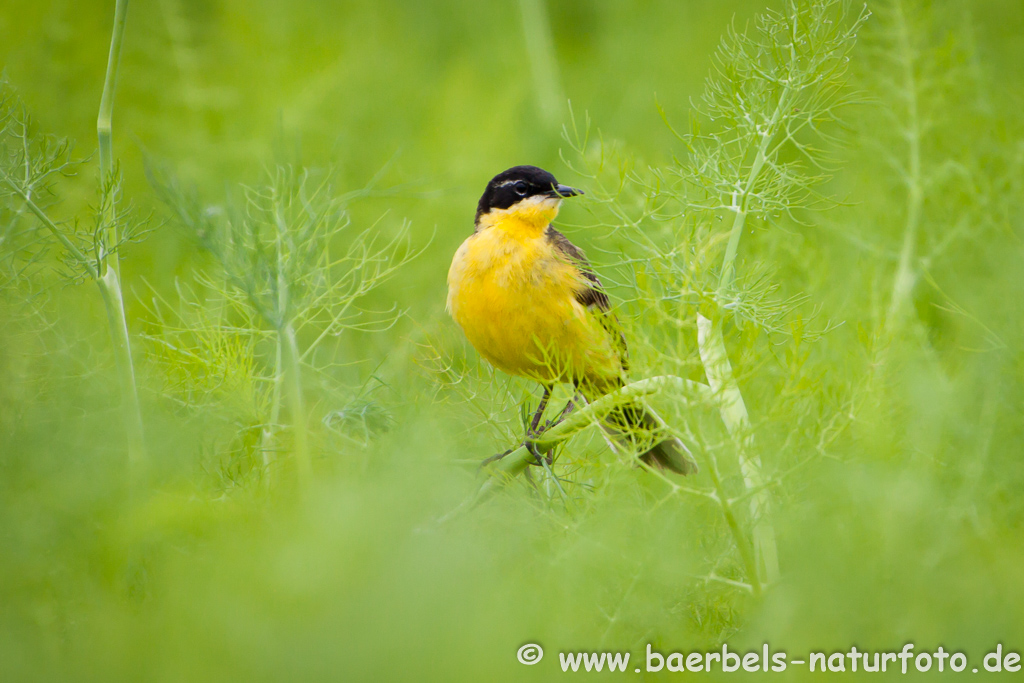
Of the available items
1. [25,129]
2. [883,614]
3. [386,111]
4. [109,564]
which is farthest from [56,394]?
[386,111]

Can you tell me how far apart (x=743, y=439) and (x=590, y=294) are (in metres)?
1.10

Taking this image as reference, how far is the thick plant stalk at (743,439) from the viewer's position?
48.3 inches

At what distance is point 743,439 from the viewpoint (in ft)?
4.12

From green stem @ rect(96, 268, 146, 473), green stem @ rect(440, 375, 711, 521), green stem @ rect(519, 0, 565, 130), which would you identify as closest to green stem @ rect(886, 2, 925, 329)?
green stem @ rect(440, 375, 711, 521)

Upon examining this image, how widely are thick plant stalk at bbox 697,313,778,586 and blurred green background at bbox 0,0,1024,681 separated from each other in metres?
0.05

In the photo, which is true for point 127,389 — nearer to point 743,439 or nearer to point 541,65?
point 743,439

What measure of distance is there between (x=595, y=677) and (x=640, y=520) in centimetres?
51

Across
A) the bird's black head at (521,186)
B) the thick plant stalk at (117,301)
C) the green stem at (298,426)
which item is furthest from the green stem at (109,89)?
the bird's black head at (521,186)

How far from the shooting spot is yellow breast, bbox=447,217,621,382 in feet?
7.34

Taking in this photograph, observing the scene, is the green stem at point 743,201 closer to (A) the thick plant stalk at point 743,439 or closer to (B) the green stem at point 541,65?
(A) the thick plant stalk at point 743,439

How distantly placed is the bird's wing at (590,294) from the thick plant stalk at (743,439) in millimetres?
154

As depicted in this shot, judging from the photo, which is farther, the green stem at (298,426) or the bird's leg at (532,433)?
the bird's leg at (532,433)

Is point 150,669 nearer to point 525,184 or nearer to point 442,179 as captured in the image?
point 525,184

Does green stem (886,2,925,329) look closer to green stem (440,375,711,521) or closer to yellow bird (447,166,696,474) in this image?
yellow bird (447,166,696,474)
